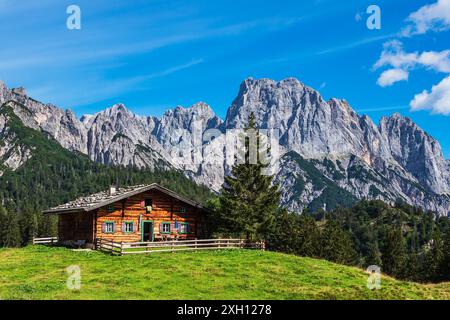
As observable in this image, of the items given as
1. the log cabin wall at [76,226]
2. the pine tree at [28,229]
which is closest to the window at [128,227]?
the log cabin wall at [76,226]

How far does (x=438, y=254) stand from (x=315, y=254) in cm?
2400

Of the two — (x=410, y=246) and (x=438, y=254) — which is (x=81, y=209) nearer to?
(x=438, y=254)

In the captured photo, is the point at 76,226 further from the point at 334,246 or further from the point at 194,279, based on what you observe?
the point at 334,246

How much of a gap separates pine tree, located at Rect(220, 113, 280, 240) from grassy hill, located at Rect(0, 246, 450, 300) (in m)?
11.8

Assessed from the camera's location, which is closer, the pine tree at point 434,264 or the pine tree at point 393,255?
the pine tree at point 434,264

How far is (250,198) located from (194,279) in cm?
2634

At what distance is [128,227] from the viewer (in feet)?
164

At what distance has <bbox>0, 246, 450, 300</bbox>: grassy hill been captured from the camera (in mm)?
23156

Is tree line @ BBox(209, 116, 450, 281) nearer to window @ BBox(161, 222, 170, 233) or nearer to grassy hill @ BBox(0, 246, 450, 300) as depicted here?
window @ BBox(161, 222, 170, 233)

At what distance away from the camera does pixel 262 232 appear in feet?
170

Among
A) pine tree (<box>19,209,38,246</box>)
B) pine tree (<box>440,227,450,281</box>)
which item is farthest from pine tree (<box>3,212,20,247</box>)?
pine tree (<box>440,227,450,281</box>)

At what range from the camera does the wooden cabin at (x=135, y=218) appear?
4816 cm

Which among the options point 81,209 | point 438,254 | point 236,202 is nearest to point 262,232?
point 236,202

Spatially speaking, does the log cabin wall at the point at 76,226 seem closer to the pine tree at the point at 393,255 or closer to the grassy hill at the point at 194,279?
the grassy hill at the point at 194,279
